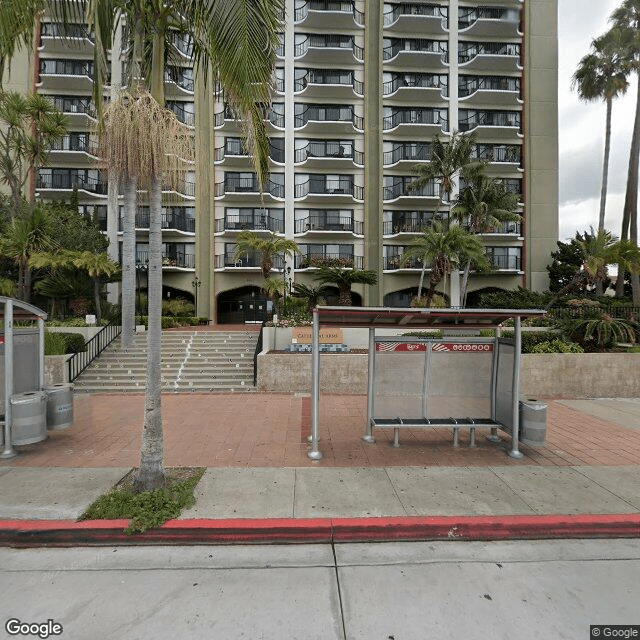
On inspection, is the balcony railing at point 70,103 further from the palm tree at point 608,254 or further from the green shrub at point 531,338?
the palm tree at point 608,254

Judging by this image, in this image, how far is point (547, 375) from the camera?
1080 cm

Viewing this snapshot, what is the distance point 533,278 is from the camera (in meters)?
27.1

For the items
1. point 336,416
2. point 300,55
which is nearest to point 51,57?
point 300,55

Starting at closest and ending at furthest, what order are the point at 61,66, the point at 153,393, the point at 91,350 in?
the point at 153,393
the point at 91,350
the point at 61,66

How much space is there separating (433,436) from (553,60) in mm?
34221

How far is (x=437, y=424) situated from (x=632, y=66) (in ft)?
97.0

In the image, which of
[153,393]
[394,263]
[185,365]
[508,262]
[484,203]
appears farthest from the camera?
[508,262]

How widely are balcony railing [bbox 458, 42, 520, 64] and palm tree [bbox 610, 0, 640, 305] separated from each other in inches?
257

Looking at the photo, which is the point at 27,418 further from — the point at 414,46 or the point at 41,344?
the point at 414,46

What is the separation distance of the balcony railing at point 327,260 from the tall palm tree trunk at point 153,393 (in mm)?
19649

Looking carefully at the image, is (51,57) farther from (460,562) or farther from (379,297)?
(460,562)

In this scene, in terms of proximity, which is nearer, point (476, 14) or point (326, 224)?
point (326, 224)

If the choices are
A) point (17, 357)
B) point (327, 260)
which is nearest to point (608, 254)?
point (327, 260)

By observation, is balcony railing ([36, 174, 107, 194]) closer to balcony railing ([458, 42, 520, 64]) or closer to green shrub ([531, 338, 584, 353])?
green shrub ([531, 338, 584, 353])
